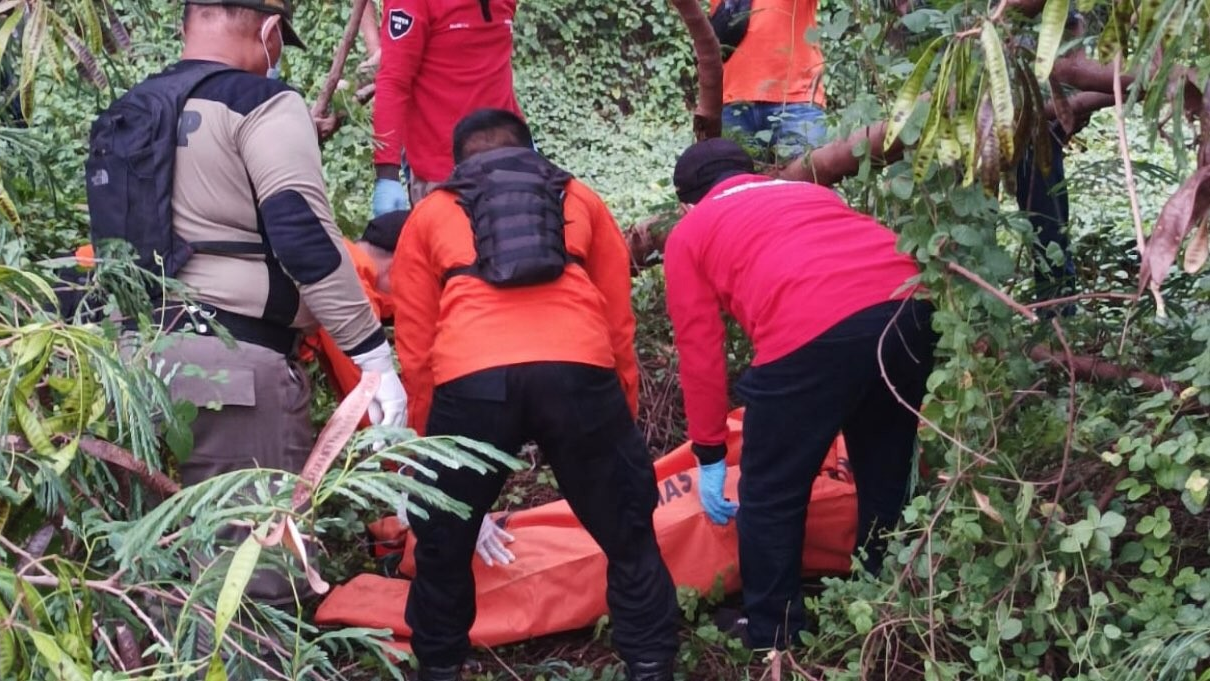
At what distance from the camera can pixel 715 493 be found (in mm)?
3627

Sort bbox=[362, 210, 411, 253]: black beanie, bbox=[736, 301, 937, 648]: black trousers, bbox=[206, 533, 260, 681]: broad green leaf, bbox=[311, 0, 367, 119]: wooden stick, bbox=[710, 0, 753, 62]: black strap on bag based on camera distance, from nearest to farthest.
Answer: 1. bbox=[206, 533, 260, 681]: broad green leaf
2. bbox=[736, 301, 937, 648]: black trousers
3. bbox=[362, 210, 411, 253]: black beanie
4. bbox=[311, 0, 367, 119]: wooden stick
5. bbox=[710, 0, 753, 62]: black strap on bag

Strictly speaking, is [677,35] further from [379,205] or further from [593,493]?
[593,493]

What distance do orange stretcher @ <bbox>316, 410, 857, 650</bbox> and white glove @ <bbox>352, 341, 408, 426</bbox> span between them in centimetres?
78

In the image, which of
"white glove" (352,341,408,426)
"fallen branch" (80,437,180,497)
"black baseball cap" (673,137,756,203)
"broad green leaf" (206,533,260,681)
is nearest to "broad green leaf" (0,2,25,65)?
"fallen branch" (80,437,180,497)

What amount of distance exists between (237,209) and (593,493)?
3.48 ft

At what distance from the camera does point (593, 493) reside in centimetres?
311

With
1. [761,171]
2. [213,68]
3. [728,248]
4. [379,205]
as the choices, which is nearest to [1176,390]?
[728,248]

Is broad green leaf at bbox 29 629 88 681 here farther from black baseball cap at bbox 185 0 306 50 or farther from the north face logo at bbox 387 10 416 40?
the north face logo at bbox 387 10 416 40

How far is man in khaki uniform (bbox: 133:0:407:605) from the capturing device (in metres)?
2.76

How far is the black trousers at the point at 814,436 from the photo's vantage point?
10.2 ft

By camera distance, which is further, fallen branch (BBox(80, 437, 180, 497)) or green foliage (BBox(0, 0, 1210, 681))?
fallen branch (BBox(80, 437, 180, 497))

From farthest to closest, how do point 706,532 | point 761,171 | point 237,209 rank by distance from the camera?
1. point 761,171
2. point 706,532
3. point 237,209

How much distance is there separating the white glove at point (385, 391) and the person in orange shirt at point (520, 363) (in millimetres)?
97

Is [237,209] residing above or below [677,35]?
above
